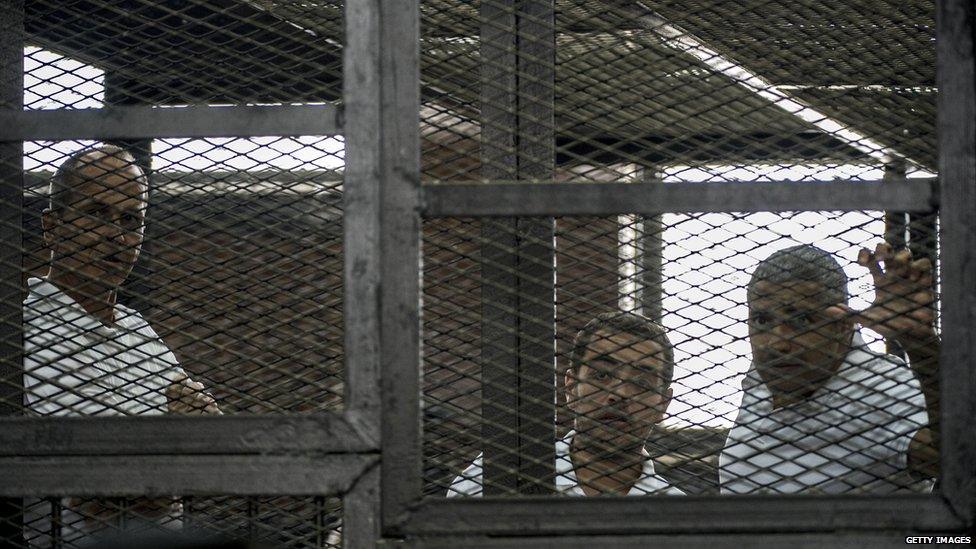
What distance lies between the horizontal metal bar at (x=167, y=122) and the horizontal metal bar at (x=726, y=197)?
7.2 inches

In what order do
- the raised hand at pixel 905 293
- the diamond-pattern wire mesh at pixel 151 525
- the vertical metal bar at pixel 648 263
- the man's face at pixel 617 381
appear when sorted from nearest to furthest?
the diamond-pattern wire mesh at pixel 151 525 → the vertical metal bar at pixel 648 263 → the raised hand at pixel 905 293 → the man's face at pixel 617 381

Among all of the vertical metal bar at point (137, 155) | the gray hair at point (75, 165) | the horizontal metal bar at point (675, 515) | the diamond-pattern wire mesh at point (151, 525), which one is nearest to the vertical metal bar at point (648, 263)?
the horizontal metal bar at point (675, 515)

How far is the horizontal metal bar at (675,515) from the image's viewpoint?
1.14 m

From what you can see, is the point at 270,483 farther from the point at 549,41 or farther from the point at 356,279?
the point at 549,41

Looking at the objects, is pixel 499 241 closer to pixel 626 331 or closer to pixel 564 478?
pixel 626 331

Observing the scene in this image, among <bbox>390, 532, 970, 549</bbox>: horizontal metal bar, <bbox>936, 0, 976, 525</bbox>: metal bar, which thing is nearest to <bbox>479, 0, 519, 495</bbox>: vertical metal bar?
<bbox>390, 532, 970, 549</bbox>: horizontal metal bar

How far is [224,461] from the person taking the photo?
1157mm

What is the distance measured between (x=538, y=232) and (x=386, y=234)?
10.9 inches

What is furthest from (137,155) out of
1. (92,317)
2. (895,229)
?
(895,229)

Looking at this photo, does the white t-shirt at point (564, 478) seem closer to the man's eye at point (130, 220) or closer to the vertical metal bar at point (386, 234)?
the vertical metal bar at point (386, 234)

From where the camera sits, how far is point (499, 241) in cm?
136

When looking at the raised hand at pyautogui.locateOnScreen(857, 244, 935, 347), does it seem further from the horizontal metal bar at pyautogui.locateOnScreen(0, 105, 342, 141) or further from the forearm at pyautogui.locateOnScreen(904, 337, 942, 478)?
→ the horizontal metal bar at pyautogui.locateOnScreen(0, 105, 342, 141)
